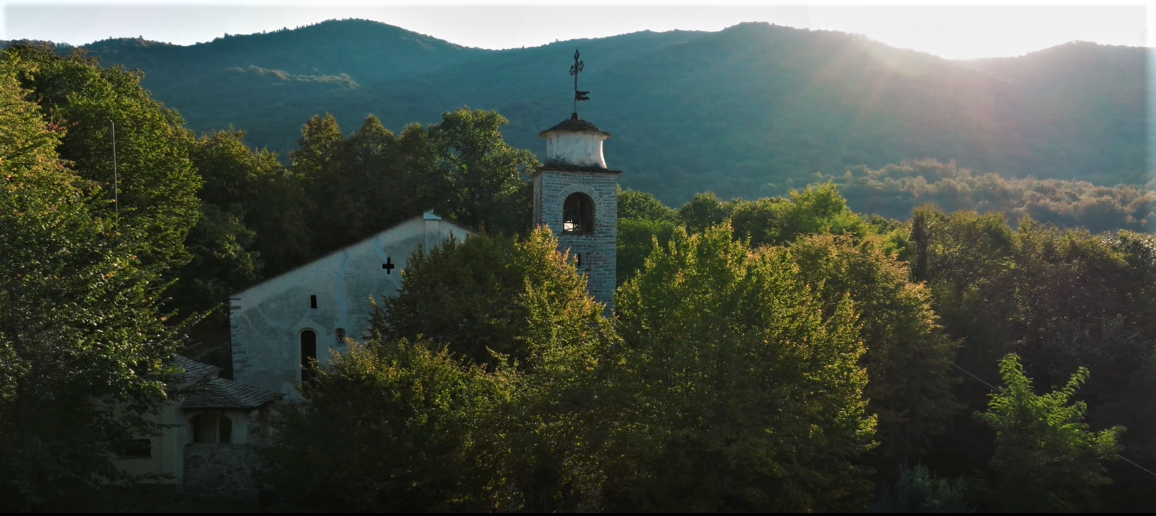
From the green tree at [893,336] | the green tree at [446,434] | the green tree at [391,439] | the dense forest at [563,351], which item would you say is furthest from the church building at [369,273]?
the green tree at [391,439]

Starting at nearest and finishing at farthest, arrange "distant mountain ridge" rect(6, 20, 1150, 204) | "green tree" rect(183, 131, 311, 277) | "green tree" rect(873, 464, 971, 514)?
"green tree" rect(873, 464, 971, 514), "green tree" rect(183, 131, 311, 277), "distant mountain ridge" rect(6, 20, 1150, 204)

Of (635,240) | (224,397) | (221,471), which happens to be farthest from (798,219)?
(221,471)

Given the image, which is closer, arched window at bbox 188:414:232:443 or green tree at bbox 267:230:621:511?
green tree at bbox 267:230:621:511

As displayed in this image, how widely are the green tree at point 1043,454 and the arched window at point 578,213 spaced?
12.5 metres

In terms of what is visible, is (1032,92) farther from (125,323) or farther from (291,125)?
(125,323)

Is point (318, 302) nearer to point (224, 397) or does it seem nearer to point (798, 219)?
point (224, 397)

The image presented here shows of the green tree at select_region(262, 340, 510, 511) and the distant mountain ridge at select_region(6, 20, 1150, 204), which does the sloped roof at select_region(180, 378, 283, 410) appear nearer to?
the green tree at select_region(262, 340, 510, 511)

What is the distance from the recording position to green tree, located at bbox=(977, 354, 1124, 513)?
23.7 metres

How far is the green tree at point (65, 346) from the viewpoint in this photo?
18.0 metres

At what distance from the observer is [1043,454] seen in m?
24.0

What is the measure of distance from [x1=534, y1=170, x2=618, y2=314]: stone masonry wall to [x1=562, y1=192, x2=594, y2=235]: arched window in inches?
18.1

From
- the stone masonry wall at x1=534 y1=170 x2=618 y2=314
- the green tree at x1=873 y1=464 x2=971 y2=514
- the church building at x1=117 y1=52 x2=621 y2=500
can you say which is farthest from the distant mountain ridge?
the green tree at x1=873 y1=464 x2=971 y2=514

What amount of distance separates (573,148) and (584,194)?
144cm

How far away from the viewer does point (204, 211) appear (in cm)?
3481
